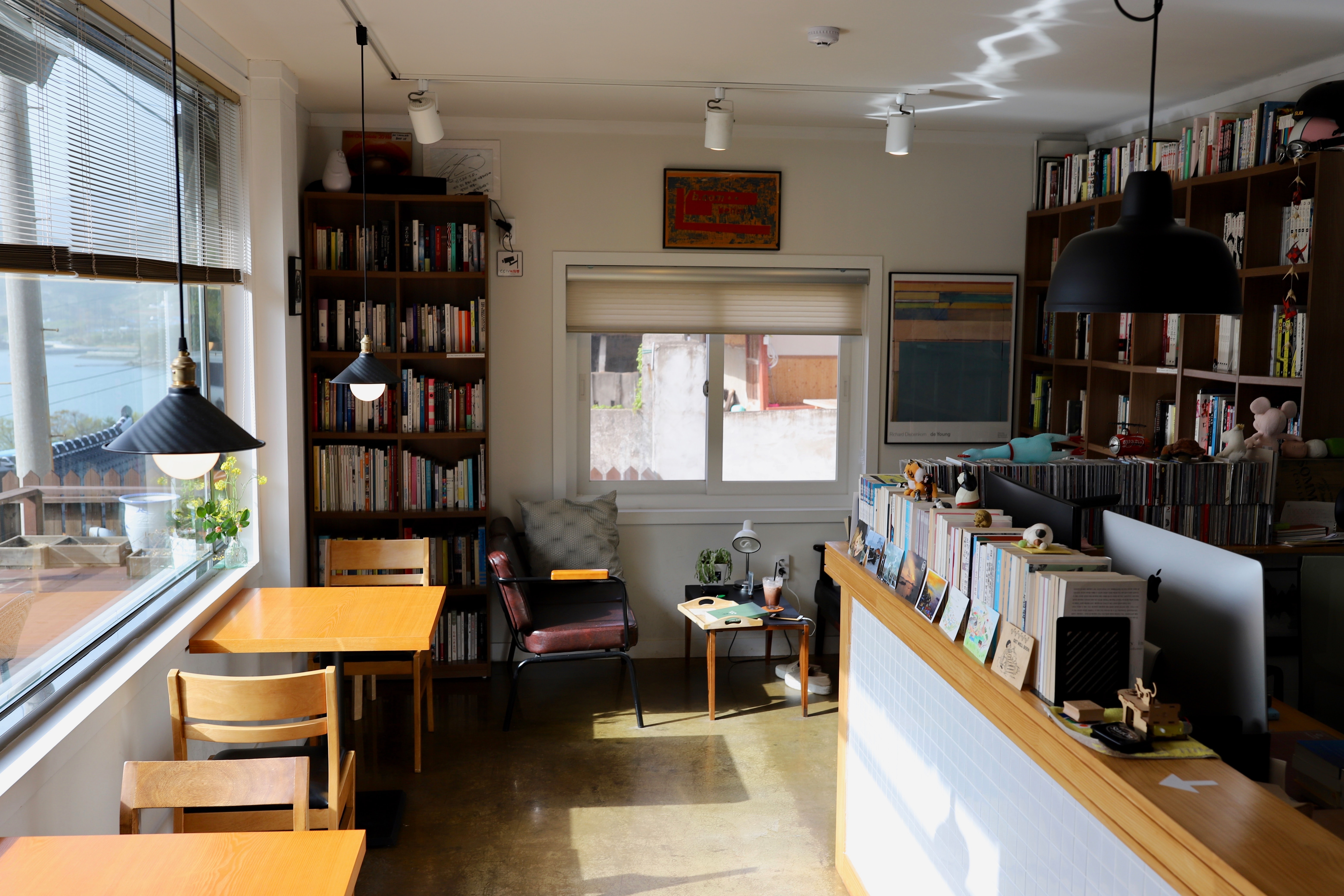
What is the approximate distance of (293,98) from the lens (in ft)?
13.9

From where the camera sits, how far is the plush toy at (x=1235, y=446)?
11.6 ft

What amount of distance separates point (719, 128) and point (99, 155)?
2444 millimetres

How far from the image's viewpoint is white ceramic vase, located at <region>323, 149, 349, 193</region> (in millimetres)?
4574

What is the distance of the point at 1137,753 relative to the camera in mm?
1639

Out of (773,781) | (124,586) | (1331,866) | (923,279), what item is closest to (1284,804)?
(1331,866)

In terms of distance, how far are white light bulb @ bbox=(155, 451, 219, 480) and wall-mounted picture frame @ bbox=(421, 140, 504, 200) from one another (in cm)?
307

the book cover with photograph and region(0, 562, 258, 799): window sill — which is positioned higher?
the book cover with photograph

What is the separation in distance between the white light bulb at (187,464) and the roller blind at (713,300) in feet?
10.0

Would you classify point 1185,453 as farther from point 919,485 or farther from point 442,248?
point 442,248

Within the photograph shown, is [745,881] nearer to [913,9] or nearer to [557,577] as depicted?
[557,577]

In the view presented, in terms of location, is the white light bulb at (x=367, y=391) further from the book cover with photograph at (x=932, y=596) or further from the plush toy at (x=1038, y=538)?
the plush toy at (x=1038, y=538)

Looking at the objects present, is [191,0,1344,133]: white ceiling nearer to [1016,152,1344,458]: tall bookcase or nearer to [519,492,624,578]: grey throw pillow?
[1016,152,1344,458]: tall bookcase

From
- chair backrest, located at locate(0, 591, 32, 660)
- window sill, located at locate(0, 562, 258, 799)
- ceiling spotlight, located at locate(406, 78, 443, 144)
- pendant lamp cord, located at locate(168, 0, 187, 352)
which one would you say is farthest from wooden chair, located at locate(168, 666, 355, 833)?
ceiling spotlight, located at locate(406, 78, 443, 144)

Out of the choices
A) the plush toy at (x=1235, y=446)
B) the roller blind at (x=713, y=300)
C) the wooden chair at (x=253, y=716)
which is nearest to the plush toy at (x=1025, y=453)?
the plush toy at (x=1235, y=446)
